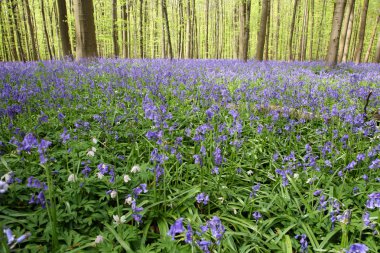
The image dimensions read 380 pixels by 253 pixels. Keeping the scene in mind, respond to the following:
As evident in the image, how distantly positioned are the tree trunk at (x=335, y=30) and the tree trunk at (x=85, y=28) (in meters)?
9.27

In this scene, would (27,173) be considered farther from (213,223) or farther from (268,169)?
(268,169)

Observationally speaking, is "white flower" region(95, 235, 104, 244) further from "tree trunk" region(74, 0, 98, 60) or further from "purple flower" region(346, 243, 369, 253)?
"tree trunk" region(74, 0, 98, 60)

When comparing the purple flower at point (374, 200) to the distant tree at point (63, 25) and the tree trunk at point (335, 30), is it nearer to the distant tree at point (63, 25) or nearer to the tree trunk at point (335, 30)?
the tree trunk at point (335, 30)

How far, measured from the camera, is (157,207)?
8.16 ft

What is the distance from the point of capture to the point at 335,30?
10.3m

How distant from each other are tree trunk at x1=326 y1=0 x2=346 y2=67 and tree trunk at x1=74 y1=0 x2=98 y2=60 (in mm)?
9268

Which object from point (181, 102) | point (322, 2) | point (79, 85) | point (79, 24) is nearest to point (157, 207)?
point (181, 102)

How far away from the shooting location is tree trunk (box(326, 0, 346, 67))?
9.85 m

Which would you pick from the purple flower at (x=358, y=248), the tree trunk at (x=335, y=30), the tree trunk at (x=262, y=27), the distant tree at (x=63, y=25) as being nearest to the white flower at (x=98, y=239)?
the purple flower at (x=358, y=248)

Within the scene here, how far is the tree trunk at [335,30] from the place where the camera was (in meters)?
9.85

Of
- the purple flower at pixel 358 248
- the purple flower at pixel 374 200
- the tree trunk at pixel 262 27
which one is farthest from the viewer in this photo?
the tree trunk at pixel 262 27

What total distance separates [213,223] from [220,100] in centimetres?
359

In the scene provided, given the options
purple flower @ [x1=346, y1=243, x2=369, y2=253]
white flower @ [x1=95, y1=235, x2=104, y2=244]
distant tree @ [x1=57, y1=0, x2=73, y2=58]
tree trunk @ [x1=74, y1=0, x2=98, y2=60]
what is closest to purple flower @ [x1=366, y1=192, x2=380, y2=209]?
purple flower @ [x1=346, y1=243, x2=369, y2=253]

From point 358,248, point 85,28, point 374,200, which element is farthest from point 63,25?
point 358,248
